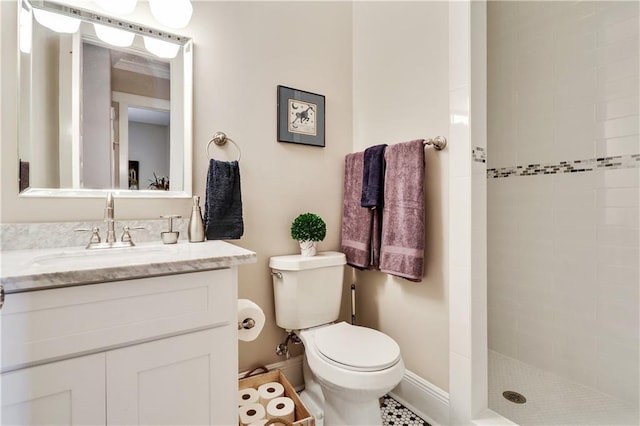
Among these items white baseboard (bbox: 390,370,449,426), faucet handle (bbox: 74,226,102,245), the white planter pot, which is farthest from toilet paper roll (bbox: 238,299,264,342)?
white baseboard (bbox: 390,370,449,426)

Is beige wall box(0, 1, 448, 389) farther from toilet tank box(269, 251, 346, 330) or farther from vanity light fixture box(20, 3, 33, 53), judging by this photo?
vanity light fixture box(20, 3, 33, 53)

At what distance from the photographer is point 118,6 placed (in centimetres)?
116

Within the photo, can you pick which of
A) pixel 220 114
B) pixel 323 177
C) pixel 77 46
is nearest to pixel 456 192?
pixel 323 177

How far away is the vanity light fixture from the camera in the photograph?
1.04 m

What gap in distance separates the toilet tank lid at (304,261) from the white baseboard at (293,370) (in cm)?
55

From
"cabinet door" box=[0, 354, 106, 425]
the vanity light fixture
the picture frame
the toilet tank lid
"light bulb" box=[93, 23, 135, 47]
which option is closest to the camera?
"cabinet door" box=[0, 354, 106, 425]

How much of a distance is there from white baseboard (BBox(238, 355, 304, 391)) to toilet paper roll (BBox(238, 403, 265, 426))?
1.04 feet

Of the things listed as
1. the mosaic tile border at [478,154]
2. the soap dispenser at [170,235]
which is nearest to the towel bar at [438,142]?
the mosaic tile border at [478,154]

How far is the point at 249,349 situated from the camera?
149 cm

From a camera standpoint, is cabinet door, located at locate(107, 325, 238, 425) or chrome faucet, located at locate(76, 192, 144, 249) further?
chrome faucet, located at locate(76, 192, 144, 249)

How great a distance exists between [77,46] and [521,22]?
2310 millimetres

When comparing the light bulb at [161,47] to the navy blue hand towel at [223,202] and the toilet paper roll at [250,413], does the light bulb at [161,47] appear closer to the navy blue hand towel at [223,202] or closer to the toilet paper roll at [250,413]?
the navy blue hand towel at [223,202]

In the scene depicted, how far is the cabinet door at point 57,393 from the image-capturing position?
0.63 m

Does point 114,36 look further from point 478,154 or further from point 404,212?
point 478,154
